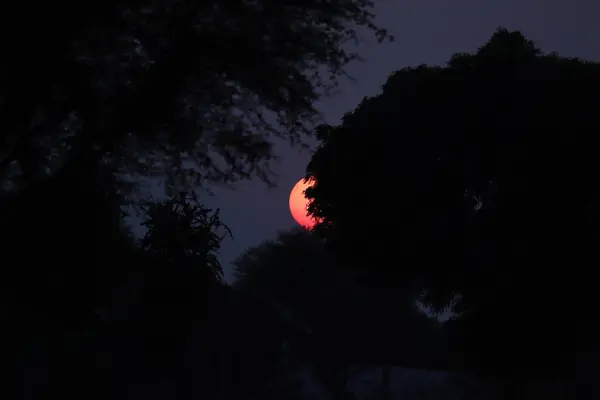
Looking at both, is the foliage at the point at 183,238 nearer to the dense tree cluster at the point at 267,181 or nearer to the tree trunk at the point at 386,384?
the dense tree cluster at the point at 267,181

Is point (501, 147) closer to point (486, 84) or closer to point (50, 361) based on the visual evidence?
point (486, 84)

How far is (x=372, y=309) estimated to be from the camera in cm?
4691

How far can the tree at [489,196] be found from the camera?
27672 millimetres

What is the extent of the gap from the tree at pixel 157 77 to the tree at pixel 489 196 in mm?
15431

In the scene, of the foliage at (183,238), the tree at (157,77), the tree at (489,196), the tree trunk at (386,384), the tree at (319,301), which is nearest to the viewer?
the tree at (157,77)

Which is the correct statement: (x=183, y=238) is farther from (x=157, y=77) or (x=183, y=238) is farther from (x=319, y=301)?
(x=319, y=301)

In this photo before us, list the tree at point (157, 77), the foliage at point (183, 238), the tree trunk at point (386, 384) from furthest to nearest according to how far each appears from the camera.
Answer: the tree trunk at point (386, 384) → the foliage at point (183, 238) → the tree at point (157, 77)

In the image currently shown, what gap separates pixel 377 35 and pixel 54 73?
467 cm

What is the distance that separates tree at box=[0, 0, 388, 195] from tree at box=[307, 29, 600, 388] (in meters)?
15.4

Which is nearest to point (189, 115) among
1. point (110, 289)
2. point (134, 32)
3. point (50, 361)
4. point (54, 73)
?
point (134, 32)

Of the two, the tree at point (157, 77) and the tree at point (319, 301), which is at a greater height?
the tree at point (319, 301)

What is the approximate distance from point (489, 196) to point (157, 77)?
19.1 metres

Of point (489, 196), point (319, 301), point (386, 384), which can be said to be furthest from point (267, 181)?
point (319, 301)

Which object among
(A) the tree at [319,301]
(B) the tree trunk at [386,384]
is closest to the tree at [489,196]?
(B) the tree trunk at [386,384]
